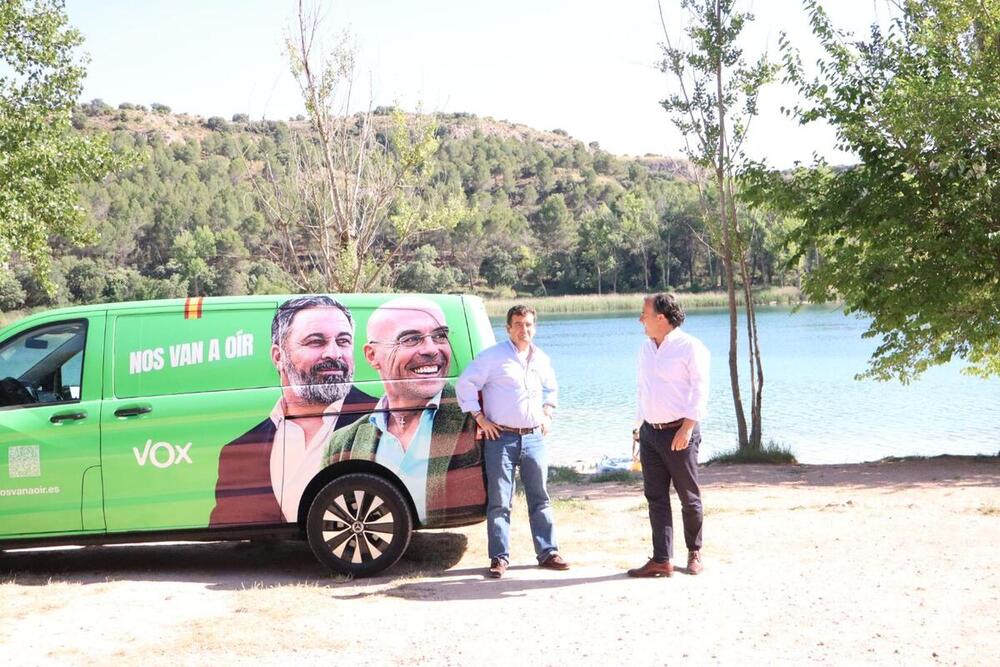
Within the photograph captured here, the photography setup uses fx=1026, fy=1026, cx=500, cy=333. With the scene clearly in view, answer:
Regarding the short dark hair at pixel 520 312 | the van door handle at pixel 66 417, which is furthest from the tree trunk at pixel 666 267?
the van door handle at pixel 66 417

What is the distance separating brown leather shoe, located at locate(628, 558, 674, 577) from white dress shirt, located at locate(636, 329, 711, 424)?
0.96 metres

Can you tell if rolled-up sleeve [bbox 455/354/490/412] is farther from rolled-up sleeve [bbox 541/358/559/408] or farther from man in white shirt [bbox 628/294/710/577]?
man in white shirt [bbox 628/294/710/577]

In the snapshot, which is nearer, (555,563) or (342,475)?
(342,475)

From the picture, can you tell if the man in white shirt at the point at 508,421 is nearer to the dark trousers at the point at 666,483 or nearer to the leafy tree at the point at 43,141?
the dark trousers at the point at 666,483

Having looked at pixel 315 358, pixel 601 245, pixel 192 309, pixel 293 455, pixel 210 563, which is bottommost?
pixel 210 563

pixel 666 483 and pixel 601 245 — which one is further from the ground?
pixel 601 245

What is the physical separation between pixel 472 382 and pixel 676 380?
53.6 inches

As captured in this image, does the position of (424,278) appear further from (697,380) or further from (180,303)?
(697,380)

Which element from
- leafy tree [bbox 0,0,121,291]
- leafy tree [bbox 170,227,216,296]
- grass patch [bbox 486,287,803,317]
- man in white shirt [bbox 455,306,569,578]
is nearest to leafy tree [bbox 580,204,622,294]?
grass patch [bbox 486,287,803,317]

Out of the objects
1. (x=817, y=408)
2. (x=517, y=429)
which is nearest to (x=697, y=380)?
(x=517, y=429)

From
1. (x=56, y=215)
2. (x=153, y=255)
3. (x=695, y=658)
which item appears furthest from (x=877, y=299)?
(x=153, y=255)

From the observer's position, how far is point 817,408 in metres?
26.1

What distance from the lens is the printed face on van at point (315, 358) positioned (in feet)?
23.0

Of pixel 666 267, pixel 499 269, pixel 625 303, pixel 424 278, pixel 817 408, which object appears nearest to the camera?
pixel 817 408
